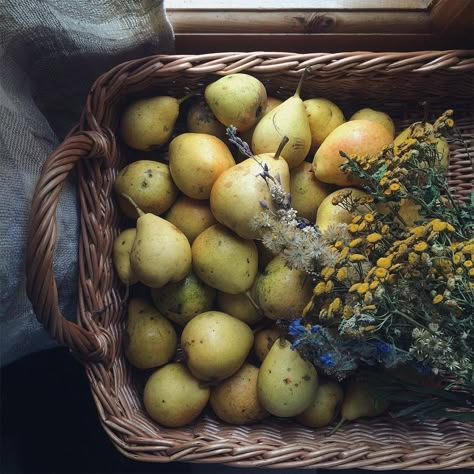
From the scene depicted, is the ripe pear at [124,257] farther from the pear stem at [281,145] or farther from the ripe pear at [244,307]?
the pear stem at [281,145]

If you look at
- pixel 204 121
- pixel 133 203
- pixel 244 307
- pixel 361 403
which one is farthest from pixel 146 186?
pixel 361 403

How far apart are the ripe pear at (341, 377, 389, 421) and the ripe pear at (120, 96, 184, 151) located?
52 centimetres

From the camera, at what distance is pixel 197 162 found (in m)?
0.91

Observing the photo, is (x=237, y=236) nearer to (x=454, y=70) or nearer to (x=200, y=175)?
(x=200, y=175)

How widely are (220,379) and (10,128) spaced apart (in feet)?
1.61

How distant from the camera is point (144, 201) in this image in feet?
3.11

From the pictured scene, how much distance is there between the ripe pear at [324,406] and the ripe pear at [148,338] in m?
0.24

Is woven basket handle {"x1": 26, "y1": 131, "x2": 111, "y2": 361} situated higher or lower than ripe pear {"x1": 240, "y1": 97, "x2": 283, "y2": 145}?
lower

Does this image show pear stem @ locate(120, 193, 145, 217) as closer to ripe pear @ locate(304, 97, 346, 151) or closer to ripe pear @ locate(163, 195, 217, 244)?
ripe pear @ locate(163, 195, 217, 244)

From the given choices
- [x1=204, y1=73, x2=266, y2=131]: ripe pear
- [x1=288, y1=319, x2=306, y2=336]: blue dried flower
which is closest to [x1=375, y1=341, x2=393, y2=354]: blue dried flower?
[x1=288, y1=319, x2=306, y2=336]: blue dried flower

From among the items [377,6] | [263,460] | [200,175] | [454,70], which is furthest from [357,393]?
[377,6]

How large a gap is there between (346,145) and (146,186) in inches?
12.9

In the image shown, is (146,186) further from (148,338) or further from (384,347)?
(384,347)

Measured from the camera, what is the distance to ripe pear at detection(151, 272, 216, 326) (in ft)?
3.08
